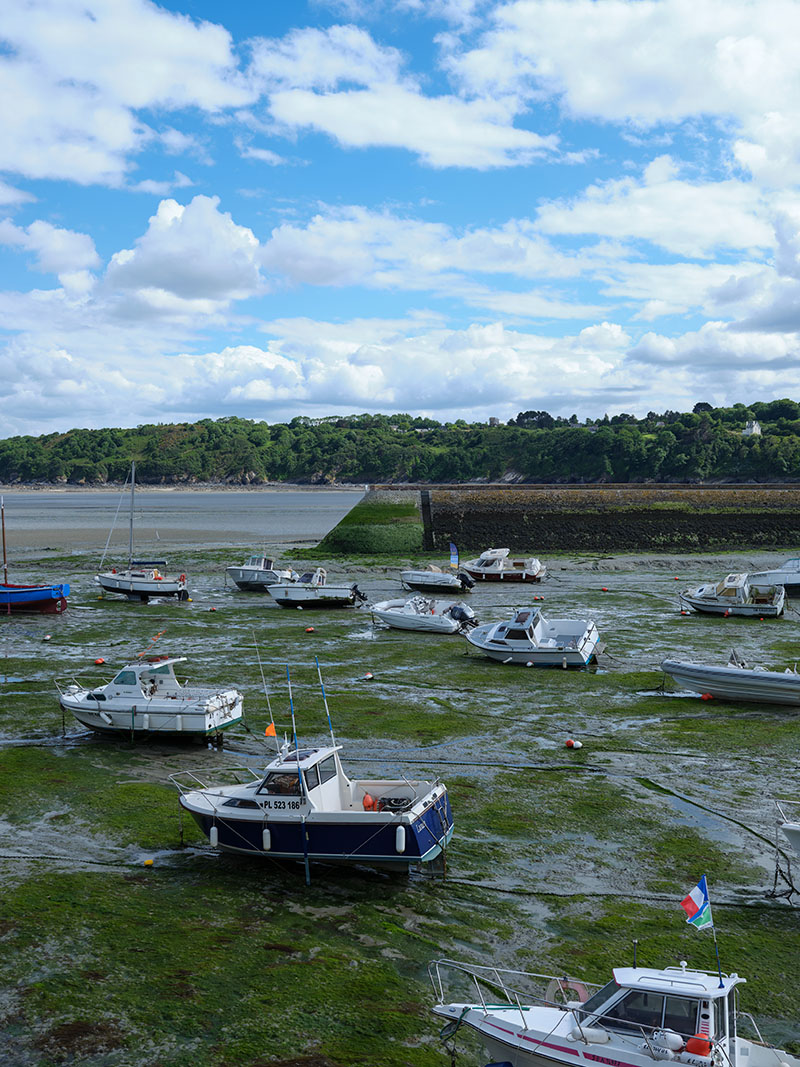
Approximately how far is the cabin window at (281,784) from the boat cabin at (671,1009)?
7.09 meters

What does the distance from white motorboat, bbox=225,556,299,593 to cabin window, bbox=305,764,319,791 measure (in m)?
35.8

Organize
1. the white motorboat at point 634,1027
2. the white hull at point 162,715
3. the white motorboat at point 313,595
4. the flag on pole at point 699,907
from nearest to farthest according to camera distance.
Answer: the white motorboat at point 634,1027 → the flag on pole at point 699,907 → the white hull at point 162,715 → the white motorboat at point 313,595

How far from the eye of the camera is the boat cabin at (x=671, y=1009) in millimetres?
9016

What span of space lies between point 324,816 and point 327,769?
3.71ft

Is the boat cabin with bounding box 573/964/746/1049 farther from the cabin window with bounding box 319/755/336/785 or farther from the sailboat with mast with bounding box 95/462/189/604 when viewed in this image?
the sailboat with mast with bounding box 95/462/189/604

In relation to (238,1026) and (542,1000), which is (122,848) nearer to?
(238,1026)

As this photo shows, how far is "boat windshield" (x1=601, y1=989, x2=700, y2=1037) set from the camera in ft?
30.0

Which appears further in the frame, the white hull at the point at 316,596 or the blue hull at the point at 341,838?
the white hull at the point at 316,596

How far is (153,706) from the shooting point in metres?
22.9

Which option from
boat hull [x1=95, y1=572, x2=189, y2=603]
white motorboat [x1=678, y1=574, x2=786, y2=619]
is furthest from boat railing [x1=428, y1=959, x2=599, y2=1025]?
boat hull [x1=95, y1=572, x2=189, y2=603]

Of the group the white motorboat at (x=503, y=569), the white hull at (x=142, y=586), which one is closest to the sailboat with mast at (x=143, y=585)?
the white hull at (x=142, y=586)

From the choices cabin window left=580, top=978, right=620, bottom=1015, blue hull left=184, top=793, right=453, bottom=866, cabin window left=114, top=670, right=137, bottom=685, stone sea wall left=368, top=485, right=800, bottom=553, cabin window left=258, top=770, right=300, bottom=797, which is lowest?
blue hull left=184, top=793, right=453, bottom=866

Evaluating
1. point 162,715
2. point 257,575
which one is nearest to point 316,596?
point 257,575

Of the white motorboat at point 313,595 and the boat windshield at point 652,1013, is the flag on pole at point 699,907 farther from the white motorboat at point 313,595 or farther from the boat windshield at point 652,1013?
the white motorboat at point 313,595
